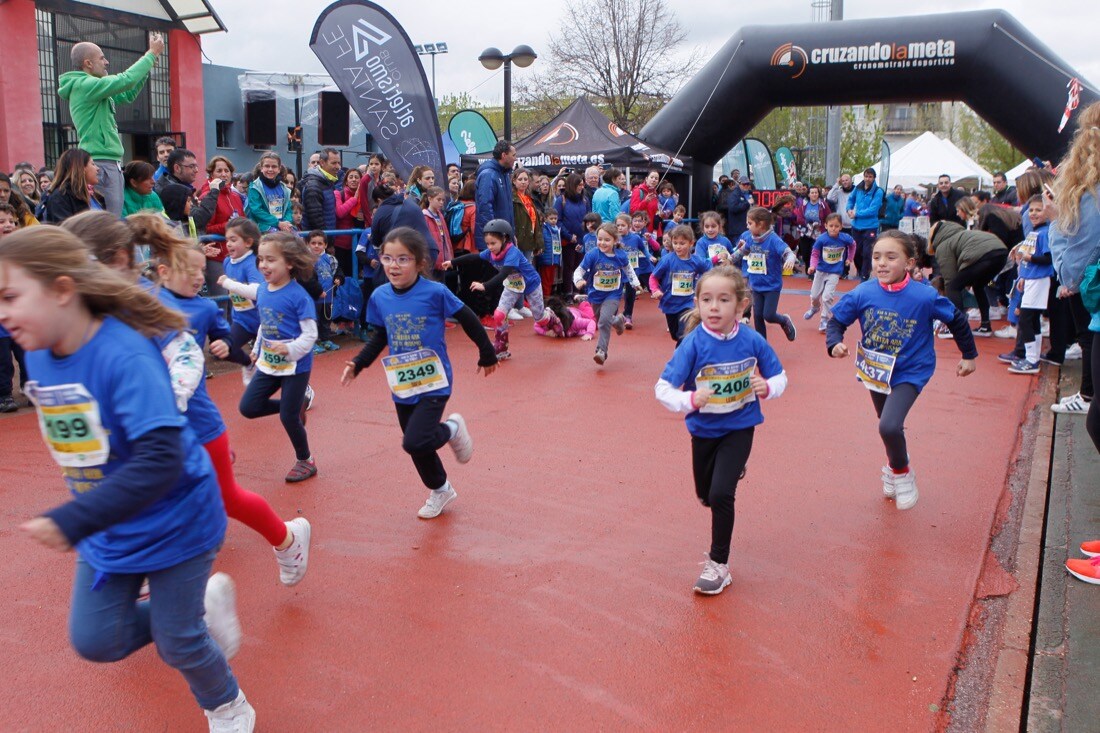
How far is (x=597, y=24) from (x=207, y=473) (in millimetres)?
38912

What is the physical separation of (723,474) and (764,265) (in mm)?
6345

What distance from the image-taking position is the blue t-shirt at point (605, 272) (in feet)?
32.8

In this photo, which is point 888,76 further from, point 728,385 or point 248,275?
point 728,385

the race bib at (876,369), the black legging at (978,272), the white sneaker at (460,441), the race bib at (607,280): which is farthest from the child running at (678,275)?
→ the white sneaker at (460,441)

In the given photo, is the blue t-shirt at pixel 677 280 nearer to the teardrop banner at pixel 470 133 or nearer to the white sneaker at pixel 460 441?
the white sneaker at pixel 460 441

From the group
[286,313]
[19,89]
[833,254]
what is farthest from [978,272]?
[19,89]

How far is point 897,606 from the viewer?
420cm

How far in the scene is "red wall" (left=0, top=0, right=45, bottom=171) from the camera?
60.2ft

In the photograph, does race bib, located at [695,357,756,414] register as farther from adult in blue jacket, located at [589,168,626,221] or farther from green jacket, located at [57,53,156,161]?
adult in blue jacket, located at [589,168,626,221]

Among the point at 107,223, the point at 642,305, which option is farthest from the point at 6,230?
the point at 642,305

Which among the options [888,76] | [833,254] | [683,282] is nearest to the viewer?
[683,282]

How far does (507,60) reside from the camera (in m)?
15.6

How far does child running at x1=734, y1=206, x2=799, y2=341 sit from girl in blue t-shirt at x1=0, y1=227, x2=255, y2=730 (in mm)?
8098

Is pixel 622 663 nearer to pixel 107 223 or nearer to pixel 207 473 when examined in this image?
pixel 207 473
